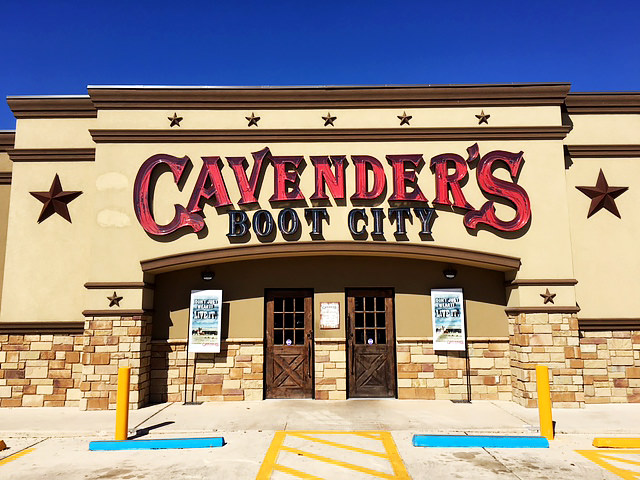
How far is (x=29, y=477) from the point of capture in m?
7.33

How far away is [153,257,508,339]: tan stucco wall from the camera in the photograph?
12.8m

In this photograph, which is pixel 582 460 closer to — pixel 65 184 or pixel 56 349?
pixel 56 349

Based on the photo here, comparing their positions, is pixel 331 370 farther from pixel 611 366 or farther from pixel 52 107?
pixel 52 107

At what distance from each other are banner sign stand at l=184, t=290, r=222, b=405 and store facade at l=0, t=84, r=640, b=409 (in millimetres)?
212

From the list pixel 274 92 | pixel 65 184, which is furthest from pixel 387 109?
pixel 65 184

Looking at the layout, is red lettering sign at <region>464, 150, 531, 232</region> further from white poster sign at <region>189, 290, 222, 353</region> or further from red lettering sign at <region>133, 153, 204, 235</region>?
red lettering sign at <region>133, 153, 204, 235</region>

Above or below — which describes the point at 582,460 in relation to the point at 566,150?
below

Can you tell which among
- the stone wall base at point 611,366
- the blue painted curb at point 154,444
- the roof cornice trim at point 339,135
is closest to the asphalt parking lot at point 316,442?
the blue painted curb at point 154,444

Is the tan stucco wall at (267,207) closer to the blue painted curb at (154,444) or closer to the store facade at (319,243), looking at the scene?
the store facade at (319,243)

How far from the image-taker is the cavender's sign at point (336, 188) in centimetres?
1230

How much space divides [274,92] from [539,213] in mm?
7824

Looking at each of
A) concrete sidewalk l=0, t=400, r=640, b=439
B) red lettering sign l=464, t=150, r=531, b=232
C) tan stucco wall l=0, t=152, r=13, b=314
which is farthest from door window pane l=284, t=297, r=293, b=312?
tan stucco wall l=0, t=152, r=13, b=314

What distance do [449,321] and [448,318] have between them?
0.28 ft

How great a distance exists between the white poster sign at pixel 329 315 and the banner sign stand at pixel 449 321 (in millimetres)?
2616
